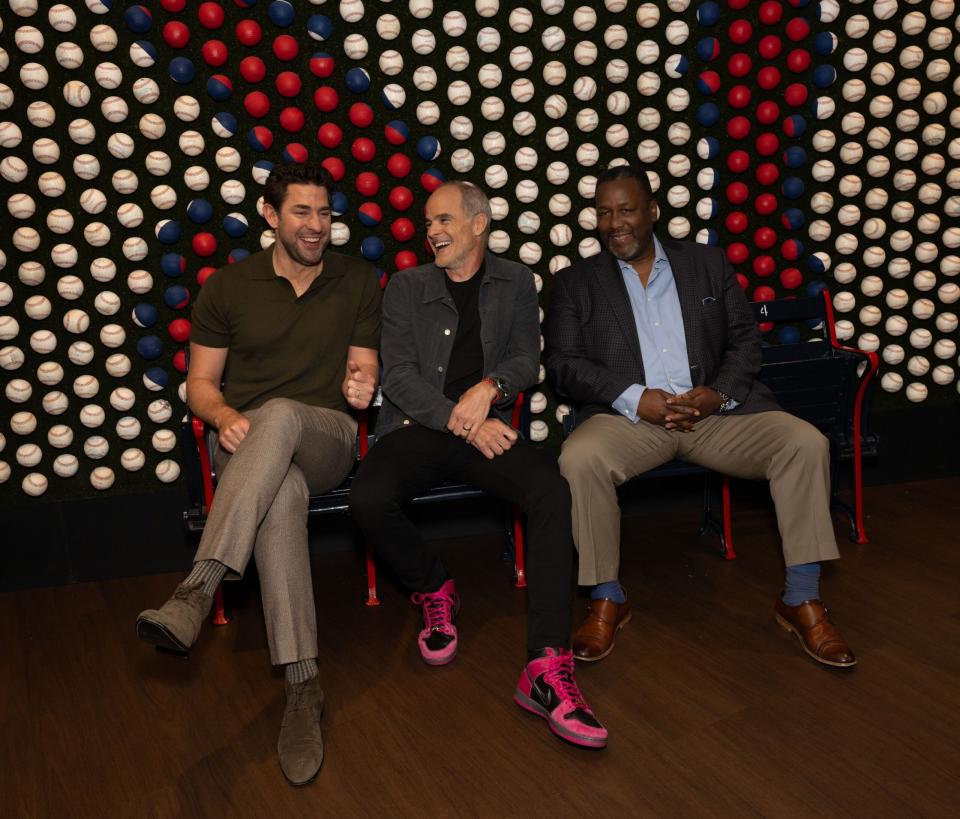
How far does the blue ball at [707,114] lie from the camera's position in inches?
151

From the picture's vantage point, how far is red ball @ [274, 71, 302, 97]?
349 cm

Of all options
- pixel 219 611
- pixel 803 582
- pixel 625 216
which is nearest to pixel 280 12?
pixel 625 216

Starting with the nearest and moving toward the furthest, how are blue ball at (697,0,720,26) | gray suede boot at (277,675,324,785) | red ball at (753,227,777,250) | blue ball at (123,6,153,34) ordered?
1. gray suede boot at (277,675,324,785)
2. blue ball at (123,6,153,34)
3. blue ball at (697,0,720,26)
4. red ball at (753,227,777,250)

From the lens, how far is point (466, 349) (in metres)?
3.13

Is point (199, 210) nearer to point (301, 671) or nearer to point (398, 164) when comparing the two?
point (398, 164)

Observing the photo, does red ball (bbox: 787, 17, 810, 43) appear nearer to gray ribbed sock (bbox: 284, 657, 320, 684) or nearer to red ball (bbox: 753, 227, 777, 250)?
red ball (bbox: 753, 227, 777, 250)

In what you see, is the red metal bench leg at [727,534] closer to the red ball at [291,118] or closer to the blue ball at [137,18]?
the red ball at [291,118]

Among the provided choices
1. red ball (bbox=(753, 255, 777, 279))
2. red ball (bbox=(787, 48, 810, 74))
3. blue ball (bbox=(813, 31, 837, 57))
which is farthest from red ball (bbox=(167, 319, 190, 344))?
blue ball (bbox=(813, 31, 837, 57))

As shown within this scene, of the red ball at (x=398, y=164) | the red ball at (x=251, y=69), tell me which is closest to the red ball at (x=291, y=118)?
the red ball at (x=251, y=69)

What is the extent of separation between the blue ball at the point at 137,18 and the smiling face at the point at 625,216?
1777 millimetres

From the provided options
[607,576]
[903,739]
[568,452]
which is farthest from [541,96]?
[903,739]

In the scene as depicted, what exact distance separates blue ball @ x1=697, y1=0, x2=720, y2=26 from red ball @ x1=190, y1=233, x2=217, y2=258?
2.22 metres

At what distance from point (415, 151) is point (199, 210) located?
90 cm

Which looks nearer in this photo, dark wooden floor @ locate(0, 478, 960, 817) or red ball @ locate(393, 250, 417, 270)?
dark wooden floor @ locate(0, 478, 960, 817)
